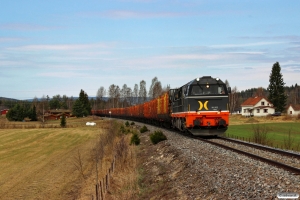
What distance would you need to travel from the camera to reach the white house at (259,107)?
364 ft

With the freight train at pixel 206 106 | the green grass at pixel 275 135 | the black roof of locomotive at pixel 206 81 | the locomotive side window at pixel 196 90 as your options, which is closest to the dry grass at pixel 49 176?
the freight train at pixel 206 106

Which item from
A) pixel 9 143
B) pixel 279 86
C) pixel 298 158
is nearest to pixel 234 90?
pixel 279 86

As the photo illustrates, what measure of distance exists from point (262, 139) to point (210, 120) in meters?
4.68

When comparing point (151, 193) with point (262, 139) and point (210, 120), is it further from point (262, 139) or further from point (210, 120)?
point (262, 139)

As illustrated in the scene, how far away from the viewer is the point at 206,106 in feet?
75.7

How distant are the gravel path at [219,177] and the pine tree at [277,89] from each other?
3768 inches

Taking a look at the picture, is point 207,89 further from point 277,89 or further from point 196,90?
point 277,89

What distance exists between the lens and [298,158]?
14648mm

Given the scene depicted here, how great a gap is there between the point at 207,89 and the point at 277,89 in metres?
91.1

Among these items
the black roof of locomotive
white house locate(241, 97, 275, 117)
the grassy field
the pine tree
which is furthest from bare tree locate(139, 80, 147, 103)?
the black roof of locomotive

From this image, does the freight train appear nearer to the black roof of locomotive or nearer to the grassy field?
the black roof of locomotive

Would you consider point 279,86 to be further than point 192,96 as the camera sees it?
Yes

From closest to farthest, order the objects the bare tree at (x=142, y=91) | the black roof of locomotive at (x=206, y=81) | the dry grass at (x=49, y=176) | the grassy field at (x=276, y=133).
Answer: the dry grass at (x=49, y=176), the black roof of locomotive at (x=206, y=81), the grassy field at (x=276, y=133), the bare tree at (x=142, y=91)

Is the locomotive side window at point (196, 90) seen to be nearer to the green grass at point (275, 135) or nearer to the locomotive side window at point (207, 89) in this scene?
the locomotive side window at point (207, 89)
